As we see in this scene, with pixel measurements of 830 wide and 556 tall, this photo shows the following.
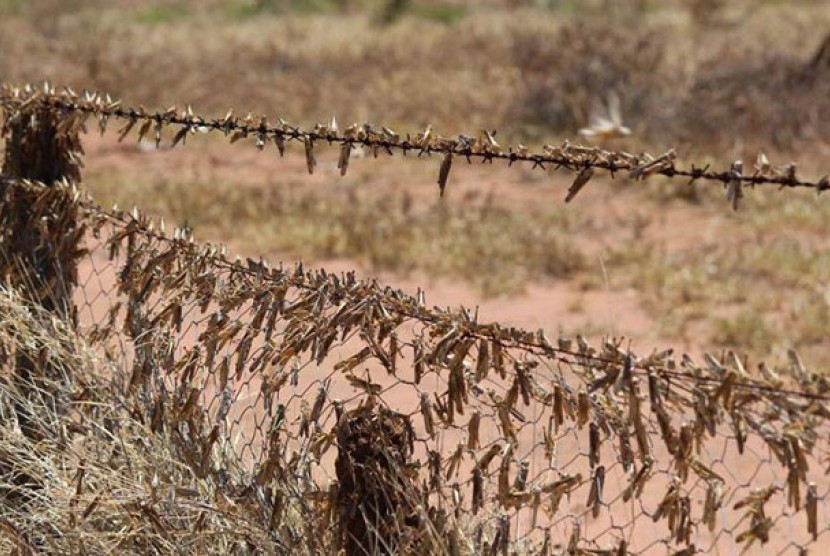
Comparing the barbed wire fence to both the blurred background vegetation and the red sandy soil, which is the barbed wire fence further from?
the blurred background vegetation

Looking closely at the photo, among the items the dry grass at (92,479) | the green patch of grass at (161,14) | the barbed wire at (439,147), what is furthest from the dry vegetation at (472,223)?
the green patch of grass at (161,14)

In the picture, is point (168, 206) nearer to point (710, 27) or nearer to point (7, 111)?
point (7, 111)

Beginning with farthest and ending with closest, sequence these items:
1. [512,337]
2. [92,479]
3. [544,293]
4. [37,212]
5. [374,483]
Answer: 1. [544,293]
2. [37,212]
3. [92,479]
4. [374,483]
5. [512,337]

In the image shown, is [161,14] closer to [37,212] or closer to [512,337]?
[37,212]

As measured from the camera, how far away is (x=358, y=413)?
2.67 m

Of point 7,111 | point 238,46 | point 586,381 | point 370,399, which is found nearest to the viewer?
point 586,381

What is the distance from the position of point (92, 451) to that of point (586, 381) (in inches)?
53.4

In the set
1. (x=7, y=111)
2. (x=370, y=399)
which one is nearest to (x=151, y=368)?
(x=370, y=399)

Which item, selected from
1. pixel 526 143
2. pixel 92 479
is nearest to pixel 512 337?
pixel 92 479

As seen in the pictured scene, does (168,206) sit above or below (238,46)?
below

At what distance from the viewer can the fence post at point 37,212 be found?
11.6ft

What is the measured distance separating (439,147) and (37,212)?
1287mm

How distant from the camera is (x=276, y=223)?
27.2ft

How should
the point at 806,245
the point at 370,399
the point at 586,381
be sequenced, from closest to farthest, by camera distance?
1. the point at 586,381
2. the point at 370,399
3. the point at 806,245
